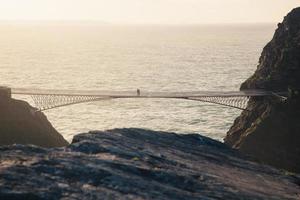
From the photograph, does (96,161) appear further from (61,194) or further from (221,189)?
(221,189)

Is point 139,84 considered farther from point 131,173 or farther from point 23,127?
point 131,173

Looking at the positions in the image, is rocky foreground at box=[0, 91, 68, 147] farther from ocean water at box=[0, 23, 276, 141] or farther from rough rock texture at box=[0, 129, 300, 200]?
rough rock texture at box=[0, 129, 300, 200]

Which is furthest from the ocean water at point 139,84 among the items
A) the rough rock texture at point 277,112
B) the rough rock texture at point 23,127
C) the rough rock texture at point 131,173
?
the rough rock texture at point 131,173

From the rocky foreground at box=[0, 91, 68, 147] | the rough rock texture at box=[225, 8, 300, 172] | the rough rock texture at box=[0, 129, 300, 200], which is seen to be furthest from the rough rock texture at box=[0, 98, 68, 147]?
the rough rock texture at box=[0, 129, 300, 200]

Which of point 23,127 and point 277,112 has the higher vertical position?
point 277,112

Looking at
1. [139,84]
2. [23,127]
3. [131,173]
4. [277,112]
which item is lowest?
[139,84]

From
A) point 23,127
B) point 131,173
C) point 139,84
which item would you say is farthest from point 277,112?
point 139,84
